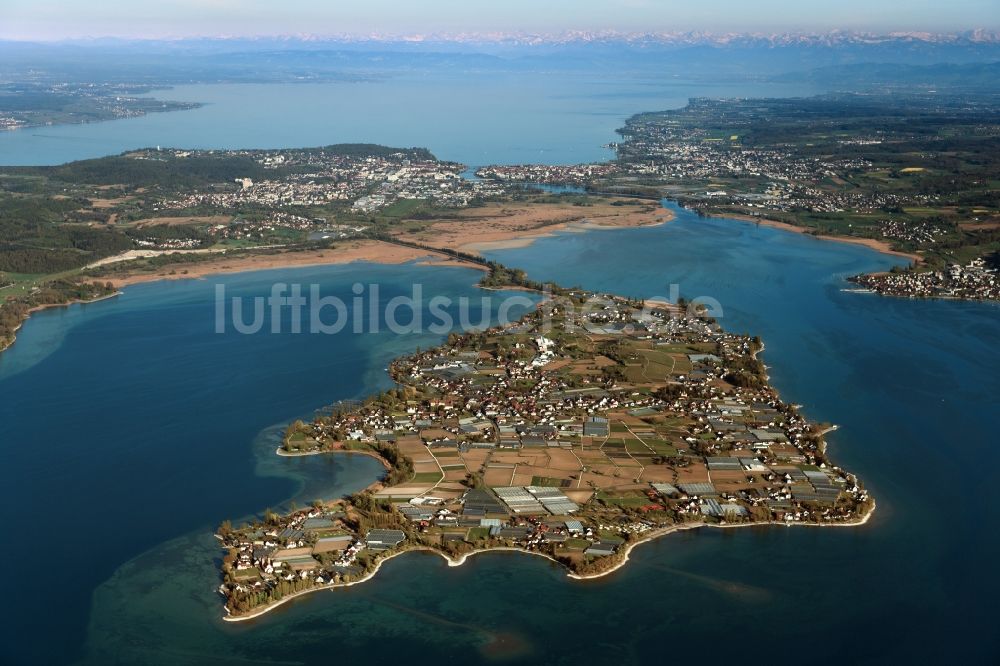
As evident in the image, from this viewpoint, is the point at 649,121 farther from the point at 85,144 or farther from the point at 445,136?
the point at 85,144

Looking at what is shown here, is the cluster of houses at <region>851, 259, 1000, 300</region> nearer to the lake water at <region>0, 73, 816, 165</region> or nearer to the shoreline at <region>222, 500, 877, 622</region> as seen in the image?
the shoreline at <region>222, 500, 877, 622</region>

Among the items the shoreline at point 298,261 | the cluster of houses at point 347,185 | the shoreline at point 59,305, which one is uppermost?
the cluster of houses at point 347,185

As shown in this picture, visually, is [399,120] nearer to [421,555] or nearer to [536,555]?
[421,555]

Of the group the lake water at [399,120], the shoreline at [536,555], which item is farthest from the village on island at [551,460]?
the lake water at [399,120]

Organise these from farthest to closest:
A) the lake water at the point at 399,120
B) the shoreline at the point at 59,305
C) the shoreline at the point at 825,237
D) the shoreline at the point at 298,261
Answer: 1. the lake water at the point at 399,120
2. the shoreline at the point at 825,237
3. the shoreline at the point at 298,261
4. the shoreline at the point at 59,305

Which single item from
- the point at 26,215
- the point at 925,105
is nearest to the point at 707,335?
the point at 26,215

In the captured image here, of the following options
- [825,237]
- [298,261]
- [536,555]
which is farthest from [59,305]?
[825,237]

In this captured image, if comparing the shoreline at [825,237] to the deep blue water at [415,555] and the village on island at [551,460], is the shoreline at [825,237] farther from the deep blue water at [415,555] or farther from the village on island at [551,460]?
the village on island at [551,460]
